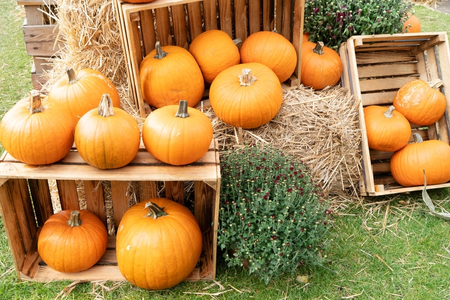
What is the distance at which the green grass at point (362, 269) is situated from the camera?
2639 mm

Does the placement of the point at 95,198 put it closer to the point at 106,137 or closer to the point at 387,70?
the point at 106,137

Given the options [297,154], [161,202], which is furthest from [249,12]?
[161,202]

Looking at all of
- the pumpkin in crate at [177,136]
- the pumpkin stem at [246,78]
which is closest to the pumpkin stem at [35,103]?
the pumpkin in crate at [177,136]

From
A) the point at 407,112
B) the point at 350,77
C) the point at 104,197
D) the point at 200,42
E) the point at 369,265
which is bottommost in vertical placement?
the point at 369,265

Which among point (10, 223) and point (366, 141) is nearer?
point (10, 223)

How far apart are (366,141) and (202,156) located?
1.54m

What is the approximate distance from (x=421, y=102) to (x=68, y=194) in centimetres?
287

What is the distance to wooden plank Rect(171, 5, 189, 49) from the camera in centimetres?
336

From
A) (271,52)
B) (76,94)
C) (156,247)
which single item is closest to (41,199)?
(76,94)

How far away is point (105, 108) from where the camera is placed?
230 cm

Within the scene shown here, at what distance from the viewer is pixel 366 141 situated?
341 centimetres

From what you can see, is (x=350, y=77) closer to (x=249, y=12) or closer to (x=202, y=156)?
(x=249, y=12)

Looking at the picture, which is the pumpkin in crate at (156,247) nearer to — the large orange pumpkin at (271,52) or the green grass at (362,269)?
the green grass at (362,269)

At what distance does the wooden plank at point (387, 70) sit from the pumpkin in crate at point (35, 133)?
259cm
